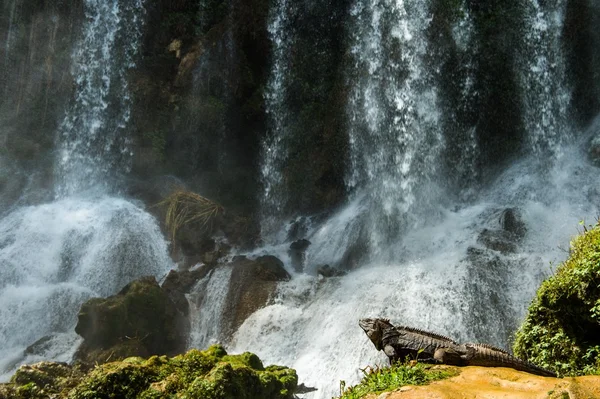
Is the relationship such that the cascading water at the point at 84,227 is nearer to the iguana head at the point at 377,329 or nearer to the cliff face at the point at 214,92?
the cliff face at the point at 214,92

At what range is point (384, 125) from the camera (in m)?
21.1

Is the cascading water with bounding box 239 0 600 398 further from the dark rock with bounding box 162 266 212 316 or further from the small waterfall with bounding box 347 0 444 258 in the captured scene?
the dark rock with bounding box 162 266 212 316

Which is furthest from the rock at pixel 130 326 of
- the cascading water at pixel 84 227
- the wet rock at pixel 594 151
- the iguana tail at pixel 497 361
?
the wet rock at pixel 594 151

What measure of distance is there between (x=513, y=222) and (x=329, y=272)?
5937mm

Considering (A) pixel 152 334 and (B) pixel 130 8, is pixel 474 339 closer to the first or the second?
(A) pixel 152 334

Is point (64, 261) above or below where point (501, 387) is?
below

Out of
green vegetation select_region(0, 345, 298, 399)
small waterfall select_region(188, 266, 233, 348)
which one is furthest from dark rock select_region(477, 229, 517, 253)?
green vegetation select_region(0, 345, 298, 399)

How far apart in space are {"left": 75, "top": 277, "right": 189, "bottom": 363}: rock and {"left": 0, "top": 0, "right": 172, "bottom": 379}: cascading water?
121 centimetres

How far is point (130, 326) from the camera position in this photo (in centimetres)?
1480

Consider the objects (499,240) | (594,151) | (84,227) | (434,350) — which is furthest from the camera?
(84,227)

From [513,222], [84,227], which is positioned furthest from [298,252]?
[84,227]

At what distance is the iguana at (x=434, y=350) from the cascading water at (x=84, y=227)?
1076 cm

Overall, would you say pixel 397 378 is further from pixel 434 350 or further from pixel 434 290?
pixel 434 290

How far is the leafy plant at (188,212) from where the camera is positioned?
19.3 metres
